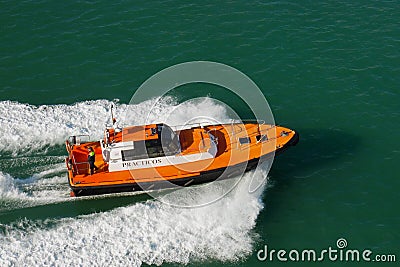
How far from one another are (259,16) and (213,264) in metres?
18.6

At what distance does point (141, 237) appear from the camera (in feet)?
83.5

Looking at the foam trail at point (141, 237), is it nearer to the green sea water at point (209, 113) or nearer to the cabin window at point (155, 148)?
the green sea water at point (209, 113)

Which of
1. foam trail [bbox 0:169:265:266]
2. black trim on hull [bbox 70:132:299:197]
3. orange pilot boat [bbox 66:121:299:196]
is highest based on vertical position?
orange pilot boat [bbox 66:121:299:196]

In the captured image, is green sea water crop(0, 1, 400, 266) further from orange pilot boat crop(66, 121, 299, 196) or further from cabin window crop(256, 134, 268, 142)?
cabin window crop(256, 134, 268, 142)

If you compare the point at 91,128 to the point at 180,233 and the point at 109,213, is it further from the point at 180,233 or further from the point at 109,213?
the point at 180,233

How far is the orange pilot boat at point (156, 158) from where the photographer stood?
2697cm

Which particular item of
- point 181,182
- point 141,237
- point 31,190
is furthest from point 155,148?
point 31,190

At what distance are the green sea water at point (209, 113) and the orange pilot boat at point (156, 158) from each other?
1.02 metres

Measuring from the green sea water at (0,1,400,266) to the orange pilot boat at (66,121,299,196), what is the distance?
1.02 m

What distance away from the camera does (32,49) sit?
1437 inches

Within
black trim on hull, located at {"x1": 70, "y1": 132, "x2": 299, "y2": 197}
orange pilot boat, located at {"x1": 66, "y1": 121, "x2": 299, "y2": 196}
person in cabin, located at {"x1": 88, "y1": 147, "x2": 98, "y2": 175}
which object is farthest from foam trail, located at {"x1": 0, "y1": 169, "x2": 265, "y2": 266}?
person in cabin, located at {"x1": 88, "y1": 147, "x2": 98, "y2": 175}

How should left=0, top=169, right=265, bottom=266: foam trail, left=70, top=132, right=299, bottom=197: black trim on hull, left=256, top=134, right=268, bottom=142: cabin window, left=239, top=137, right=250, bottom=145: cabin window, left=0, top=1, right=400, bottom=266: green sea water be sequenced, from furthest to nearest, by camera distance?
left=256, top=134, right=268, bottom=142: cabin window → left=239, top=137, right=250, bottom=145: cabin window → left=70, top=132, right=299, bottom=197: black trim on hull → left=0, top=1, right=400, bottom=266: green sea water → left=0, top=169, right=265, bottom=266: foam trail

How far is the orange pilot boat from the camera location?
26969 mm

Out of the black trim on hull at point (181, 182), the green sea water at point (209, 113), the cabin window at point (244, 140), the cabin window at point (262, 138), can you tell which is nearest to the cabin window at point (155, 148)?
the black trim on hull at point (181, 182)
